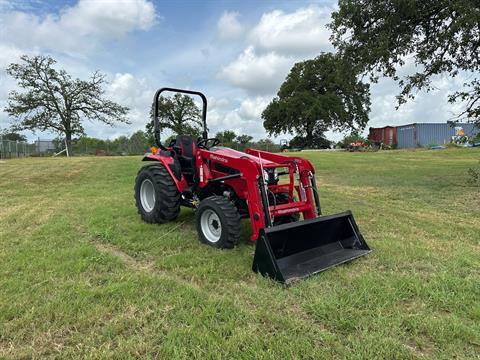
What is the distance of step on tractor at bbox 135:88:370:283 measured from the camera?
384 centimetres

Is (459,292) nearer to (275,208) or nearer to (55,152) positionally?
(275,208)

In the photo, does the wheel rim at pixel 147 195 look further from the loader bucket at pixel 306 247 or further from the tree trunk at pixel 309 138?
the tree trunk at pixel 309 138

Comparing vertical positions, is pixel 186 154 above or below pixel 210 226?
above

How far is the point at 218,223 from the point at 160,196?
52.3 inches

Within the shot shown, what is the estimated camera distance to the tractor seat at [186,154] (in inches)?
220

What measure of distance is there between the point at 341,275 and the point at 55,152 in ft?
115

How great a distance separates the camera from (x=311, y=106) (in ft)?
143

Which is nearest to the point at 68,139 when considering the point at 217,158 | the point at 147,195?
the point at 147,195

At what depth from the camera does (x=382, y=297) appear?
125 inches

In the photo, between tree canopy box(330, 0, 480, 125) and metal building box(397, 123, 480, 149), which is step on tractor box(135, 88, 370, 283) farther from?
metal building box(397, 123, 480, 149)

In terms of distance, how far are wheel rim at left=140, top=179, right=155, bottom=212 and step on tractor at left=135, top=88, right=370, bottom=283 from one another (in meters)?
0.02

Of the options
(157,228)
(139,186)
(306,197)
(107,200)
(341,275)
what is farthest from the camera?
(107,200)

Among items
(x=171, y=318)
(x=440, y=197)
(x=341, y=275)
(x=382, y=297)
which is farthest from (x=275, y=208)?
(x=440, y=197)

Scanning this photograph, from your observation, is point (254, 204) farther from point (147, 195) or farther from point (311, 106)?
point (311, 106)
